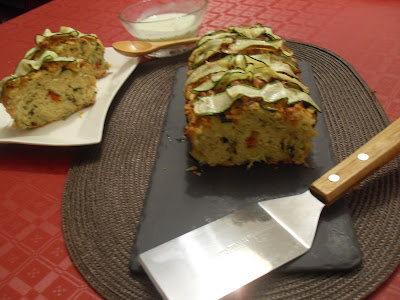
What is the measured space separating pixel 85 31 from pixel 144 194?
2057mm


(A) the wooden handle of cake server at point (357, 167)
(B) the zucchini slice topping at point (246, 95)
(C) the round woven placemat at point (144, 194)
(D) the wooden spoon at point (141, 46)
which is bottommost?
(C) the round woven placemat at point (144, 194)

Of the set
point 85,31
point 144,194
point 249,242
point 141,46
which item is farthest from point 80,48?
point 249,242

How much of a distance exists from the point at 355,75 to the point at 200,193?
1.33 meters

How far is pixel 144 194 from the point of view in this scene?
160 centimetres

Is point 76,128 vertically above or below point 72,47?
below

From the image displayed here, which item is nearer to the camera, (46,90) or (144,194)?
(144,194)

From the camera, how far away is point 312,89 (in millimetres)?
2027

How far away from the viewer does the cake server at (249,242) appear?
3.73 ft

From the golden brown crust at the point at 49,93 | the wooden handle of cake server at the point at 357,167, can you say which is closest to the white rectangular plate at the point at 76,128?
the golden brown crust at the point at 49,93

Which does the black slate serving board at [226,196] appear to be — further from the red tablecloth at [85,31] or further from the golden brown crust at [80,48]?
the golden brown crust at [80,48]

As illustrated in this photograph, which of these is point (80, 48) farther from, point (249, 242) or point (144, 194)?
point (249, 242)

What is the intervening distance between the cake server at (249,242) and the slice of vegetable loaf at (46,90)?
1.22 metres

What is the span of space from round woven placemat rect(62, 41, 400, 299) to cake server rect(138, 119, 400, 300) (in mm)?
89

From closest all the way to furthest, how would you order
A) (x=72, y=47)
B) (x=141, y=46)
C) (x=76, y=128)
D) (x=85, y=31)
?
(x=76, y=128)
(x=72, y=47)
(x=141, y=46)
(x=85, y=31)
